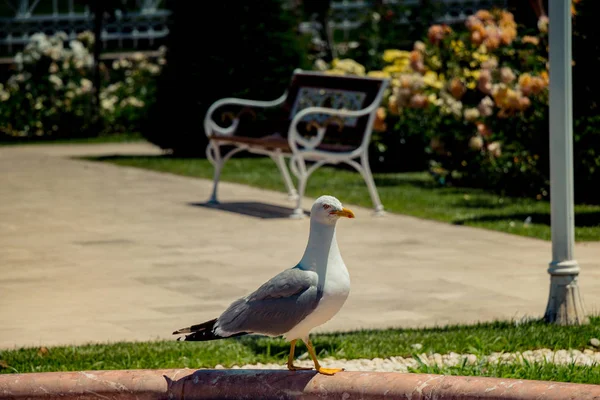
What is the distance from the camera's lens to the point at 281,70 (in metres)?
16.0

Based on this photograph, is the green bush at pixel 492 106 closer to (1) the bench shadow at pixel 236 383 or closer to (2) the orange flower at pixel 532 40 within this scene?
(2) the orange flower at pixel 532 40

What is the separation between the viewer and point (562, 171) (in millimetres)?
6211

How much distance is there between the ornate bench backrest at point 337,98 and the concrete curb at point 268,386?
6.22m

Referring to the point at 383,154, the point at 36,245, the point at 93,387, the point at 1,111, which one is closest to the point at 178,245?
the point at 36,245

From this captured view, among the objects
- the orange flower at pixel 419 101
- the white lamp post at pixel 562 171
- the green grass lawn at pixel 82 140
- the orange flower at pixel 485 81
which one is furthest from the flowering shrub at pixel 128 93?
the white lamp post at pixel 562 171

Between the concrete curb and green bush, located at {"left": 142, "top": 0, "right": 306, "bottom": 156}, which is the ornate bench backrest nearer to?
green bush, located at {"left": 142, "top": 0, "right": 306, "bottom": 156}

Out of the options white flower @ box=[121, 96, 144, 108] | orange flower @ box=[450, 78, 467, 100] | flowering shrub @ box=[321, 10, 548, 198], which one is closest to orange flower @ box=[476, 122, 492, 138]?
flowering shrub @ box=[321, 10, 548, 198]

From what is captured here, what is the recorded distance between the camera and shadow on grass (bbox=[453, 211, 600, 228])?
9.83 m

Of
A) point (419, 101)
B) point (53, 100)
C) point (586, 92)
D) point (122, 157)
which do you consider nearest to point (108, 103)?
point (53, 100)

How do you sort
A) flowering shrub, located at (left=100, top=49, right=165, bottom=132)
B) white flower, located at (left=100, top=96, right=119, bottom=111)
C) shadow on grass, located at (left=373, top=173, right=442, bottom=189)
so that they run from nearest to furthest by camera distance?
1. shadow on grass, located at (left=373, top=173, right=442, bottom=189)
2. flowering shrub, located at (left=100, top=49, right=165, bottom=132)
3. white flower, located at (left=100, top=96, right=119, bottom=111)

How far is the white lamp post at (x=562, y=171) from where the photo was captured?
20.4 ft

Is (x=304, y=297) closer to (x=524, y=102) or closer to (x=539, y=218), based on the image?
(x=539, y=218)

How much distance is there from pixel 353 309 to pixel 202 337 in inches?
102

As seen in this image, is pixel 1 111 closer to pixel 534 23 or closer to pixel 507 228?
pixel 534 23
